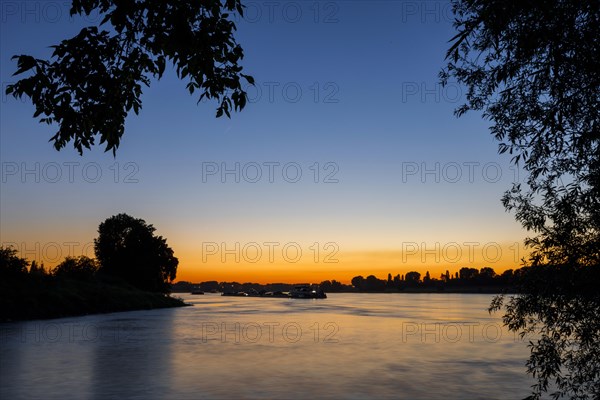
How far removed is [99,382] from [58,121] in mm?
17227

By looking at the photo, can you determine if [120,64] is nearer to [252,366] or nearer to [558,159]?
[558,159]

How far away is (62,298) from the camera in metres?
64.7

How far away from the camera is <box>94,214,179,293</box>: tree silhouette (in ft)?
337

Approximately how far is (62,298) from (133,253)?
127 ft

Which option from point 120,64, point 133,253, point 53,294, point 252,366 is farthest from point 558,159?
point 133,253

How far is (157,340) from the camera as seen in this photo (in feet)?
125

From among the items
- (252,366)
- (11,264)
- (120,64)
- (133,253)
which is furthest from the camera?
(133,253)

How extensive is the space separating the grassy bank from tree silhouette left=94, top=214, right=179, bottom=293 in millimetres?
9232

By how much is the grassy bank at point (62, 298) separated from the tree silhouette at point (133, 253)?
923cm

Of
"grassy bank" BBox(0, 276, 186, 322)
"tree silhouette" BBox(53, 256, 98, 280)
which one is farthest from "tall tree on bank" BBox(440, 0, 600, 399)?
"tree silhouette" BBox(53, 256, 98, 280)

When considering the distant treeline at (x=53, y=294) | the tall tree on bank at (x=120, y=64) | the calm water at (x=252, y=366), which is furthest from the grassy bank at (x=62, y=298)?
the tall tree on bank at (x=120, y=64)

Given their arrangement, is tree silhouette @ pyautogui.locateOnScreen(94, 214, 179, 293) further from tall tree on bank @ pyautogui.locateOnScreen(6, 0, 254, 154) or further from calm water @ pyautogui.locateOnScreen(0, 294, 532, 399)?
tall tree on bank @ pyautogui.locateOnScreen(6, 0, 254, 154)

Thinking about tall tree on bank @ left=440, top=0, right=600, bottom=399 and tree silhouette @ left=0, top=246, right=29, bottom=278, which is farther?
tree silhouette @ left=0, top=246, right=29, bottom=278

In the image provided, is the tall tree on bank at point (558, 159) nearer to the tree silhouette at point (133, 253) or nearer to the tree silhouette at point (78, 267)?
the tree silhouette at point (78, 267)
